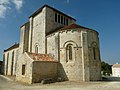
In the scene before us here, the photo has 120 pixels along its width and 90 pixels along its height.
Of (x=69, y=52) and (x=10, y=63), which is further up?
(x=69, y=52)

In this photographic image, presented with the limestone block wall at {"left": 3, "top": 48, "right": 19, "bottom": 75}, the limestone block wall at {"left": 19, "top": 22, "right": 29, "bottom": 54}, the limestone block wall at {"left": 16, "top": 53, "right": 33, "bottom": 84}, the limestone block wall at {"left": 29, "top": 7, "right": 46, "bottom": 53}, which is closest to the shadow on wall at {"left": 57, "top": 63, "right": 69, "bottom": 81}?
the limestone block wall at {"left": 16, "top": 53, "right": 33, "bottom": 84}

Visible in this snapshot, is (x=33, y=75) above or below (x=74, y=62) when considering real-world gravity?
below

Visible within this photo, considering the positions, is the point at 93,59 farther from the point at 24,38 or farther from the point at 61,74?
the point at 24,38

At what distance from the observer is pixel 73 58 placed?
55.4 feet

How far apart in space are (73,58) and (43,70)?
4.42 meters

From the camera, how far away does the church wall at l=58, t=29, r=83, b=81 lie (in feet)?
53.3

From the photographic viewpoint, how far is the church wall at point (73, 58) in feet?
53.3

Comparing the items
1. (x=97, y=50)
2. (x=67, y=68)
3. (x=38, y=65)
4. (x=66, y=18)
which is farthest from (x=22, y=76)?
(x=66, y=18)

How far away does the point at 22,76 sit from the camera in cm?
1620

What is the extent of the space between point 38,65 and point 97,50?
360 inches

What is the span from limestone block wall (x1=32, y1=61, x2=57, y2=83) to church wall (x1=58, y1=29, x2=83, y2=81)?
1.02m

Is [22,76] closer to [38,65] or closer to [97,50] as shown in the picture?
[38,65]

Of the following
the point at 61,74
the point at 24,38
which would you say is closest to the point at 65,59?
the point at 61,74

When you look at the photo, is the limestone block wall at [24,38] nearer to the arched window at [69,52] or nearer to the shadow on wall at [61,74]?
the shadow on wall at [61,74]
